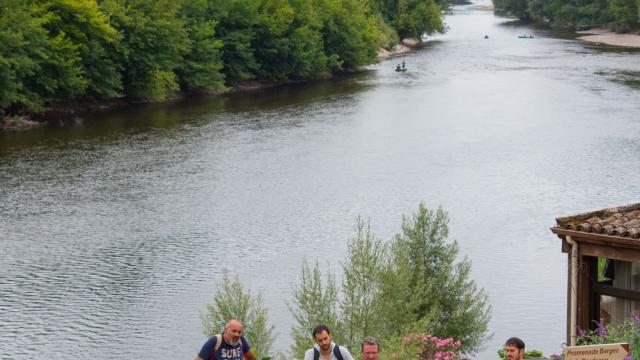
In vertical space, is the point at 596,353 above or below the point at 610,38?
above

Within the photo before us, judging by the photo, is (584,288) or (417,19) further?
(417,19)

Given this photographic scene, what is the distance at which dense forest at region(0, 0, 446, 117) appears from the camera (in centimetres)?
6675

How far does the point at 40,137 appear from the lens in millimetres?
61281

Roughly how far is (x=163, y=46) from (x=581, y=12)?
8458cm

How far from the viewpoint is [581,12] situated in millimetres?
147125

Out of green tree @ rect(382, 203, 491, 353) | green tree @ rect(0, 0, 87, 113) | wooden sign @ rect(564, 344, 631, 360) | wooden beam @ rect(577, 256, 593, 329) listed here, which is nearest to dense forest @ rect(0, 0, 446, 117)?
green tree @ rect(0, 0, 87, 113)

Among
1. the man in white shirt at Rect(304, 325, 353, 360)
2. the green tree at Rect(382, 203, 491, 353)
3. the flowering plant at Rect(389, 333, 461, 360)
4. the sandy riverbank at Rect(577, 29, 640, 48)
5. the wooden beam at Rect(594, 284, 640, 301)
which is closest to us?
the man in white shirt at Rect(304, 325, 353, 360)

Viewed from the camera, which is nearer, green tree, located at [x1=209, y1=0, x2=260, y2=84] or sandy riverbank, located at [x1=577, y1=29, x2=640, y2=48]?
green tree, located at [x1=209, y1=0, x2=260, y2=84]

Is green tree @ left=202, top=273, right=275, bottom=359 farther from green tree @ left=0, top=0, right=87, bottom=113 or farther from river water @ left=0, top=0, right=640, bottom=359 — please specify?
green tree @ left=0, top=0, right=87, bottom=113

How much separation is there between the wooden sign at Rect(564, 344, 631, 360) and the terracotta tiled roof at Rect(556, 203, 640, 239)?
5682mm

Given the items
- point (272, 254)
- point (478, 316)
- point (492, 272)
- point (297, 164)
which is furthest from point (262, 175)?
point (478, 316)

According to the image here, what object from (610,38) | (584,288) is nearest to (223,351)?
(584,288)

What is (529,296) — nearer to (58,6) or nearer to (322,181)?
(322,181)

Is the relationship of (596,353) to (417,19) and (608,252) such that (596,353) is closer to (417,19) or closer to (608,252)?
(608,252)
